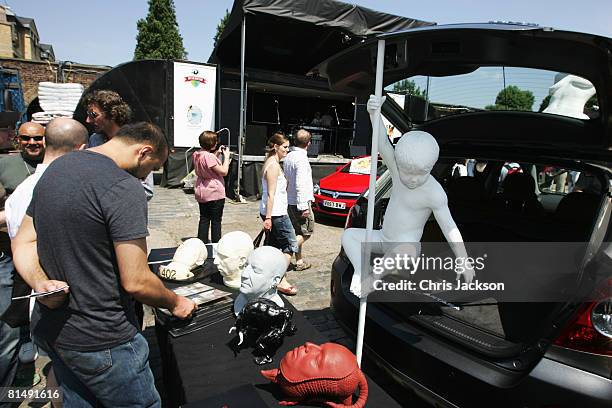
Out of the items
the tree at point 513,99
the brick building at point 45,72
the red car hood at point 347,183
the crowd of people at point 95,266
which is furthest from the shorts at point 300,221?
the brick building at point 45,72

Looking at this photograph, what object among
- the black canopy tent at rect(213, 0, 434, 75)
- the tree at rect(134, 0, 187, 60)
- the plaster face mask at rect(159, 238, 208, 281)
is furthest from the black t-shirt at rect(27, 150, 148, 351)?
the tree at rect(134, 0, 187, 60)

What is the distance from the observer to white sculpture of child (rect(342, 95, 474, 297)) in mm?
1645

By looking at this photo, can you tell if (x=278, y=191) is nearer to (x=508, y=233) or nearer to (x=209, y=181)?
(x=209, y=181)

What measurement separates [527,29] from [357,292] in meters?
1.34

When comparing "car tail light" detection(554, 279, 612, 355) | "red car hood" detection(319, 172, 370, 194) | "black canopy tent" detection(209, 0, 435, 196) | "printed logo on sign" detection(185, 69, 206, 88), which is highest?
"black canopy tent" detection(209, 0, 435, 196)

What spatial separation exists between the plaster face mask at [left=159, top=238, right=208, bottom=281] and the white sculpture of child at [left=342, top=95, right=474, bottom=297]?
4.59 feet

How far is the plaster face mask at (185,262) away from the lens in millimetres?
2652

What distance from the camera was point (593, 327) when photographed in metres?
1.45

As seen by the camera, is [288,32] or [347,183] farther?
[288,32]

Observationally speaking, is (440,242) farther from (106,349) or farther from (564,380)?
(106,349)

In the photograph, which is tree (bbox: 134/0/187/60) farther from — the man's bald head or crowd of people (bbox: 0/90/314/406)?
crowd of people (bbox: 0/90/314/406)

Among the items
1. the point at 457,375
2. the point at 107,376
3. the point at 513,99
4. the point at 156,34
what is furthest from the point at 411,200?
the point at 156,34

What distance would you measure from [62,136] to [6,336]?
1.23 metres

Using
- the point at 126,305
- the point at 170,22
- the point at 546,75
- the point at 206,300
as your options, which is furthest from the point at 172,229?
the point at 170,22
